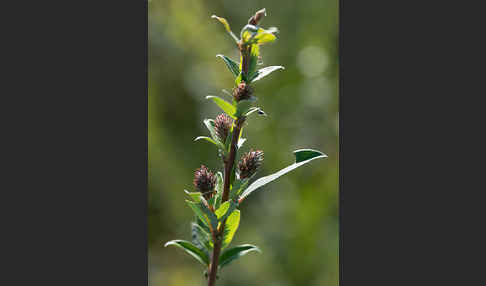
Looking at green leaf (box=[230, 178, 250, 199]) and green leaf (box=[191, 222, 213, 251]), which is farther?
green leaf (box=[191, 222, 213, 251])

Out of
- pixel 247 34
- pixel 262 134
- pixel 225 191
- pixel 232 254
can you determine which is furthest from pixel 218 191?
pixel 262 134

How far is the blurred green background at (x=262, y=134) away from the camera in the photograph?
2.19 meters

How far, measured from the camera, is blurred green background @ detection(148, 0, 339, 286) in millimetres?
2189

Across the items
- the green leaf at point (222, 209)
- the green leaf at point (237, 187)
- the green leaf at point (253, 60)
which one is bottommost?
the green leaf at point (222, 209)

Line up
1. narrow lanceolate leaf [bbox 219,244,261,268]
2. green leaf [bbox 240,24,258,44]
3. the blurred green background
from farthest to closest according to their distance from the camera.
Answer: the blurred green background < narrow lanceolate leaf [bbox 219,244,261,268] < green leaf [bbox 240,24,258,44]

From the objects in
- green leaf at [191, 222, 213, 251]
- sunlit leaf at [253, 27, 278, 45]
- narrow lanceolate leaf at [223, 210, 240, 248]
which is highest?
sunlit leaf at [253, 27, 278, 45]

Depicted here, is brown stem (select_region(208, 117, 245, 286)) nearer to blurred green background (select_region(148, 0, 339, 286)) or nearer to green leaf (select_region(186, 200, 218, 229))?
green leaf (select_region(186, 200, 218, 229))

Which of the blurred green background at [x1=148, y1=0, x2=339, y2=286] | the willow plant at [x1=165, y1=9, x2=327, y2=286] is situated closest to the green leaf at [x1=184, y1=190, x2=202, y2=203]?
the willow plant at [x1=165, y1=9, x2=327, y2=286]

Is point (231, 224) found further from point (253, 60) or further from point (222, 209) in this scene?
point (253, 60)

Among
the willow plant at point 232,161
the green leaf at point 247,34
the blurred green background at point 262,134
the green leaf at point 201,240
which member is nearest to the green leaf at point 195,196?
the willow plant at point 232,161

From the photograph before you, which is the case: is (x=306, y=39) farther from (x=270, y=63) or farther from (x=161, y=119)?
(x=161, y=119)

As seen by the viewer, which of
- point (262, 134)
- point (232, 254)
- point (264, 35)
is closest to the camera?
point (264, 35)

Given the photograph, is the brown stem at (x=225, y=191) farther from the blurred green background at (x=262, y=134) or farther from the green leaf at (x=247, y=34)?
the blurred green background at (x=262, y=134)

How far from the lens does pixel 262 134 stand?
2346 millimetres
